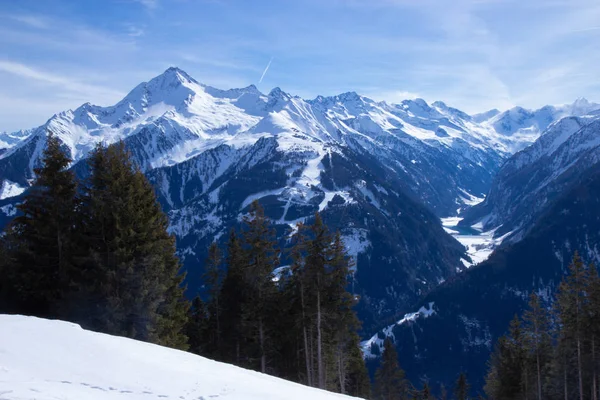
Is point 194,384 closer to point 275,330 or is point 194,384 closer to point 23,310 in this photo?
point 23,310

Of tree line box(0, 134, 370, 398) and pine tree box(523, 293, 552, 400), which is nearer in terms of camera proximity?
tree line box(0, 134, 370, 398)

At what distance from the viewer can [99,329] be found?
1026 inches

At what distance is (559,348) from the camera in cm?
4338

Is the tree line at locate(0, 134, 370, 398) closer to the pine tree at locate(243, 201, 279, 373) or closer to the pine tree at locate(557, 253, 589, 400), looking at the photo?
the pine tree at locate(243, 201, 279, 373)

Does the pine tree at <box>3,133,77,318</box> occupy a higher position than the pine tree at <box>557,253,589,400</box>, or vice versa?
the pine tree at <box>3,133,77,318</box>

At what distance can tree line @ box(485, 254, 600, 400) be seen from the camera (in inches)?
1532

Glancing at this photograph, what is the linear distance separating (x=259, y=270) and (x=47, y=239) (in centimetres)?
1419

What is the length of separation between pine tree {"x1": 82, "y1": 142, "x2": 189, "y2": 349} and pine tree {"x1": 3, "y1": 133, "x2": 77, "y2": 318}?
1134 millimetres

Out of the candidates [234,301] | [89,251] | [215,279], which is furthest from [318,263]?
[89,251]

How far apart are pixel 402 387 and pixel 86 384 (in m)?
57.5

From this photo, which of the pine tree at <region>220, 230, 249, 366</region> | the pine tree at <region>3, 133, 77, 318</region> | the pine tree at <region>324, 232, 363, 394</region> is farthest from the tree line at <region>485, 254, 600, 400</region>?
the pine tree at <region>3, 133, 77, 318</region>

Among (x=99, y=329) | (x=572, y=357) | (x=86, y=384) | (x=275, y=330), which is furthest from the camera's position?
(x=572, y=357)

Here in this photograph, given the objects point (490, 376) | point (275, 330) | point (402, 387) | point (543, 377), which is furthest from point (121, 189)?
point (490, 376)

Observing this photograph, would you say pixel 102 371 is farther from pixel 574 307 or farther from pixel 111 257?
pixel 574 307
